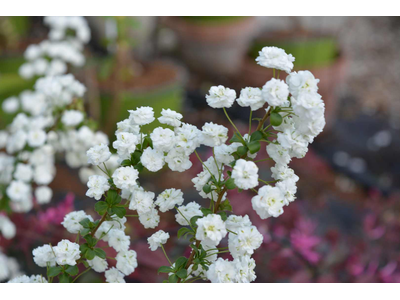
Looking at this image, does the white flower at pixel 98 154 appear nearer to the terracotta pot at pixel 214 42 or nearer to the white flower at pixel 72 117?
the white flower at pixel 72 117

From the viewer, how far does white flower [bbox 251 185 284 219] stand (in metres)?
0.45

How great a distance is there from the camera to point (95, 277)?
0.90 metres

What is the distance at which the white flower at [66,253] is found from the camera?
0.51 metres

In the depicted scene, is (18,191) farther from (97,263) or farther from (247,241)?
(247,241)

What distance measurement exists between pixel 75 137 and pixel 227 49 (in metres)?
2.60

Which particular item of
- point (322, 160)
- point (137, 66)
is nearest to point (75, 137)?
point (137, 66)

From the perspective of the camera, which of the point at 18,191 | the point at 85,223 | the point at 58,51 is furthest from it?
the point at 58,51

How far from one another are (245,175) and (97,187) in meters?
0.19

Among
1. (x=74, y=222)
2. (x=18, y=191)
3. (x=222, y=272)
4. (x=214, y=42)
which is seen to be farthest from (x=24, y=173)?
(x=214, y=42)

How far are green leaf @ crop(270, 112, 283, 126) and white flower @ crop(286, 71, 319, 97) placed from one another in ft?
0.10

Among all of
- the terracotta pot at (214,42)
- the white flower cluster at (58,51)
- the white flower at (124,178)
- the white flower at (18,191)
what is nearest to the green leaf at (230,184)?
the white flower at (124,178)

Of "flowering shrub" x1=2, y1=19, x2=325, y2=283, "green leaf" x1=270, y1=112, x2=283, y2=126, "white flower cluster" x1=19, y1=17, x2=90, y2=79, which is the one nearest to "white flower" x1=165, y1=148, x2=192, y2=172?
"flowering shrub" x1=2, y1=19, x2=325, y2=283

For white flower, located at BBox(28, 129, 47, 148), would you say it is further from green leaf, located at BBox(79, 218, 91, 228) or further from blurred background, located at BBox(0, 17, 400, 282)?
green leaf, located at BBox(79, 218, 91, 228)

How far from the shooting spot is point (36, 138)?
0.86m
